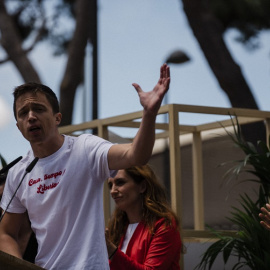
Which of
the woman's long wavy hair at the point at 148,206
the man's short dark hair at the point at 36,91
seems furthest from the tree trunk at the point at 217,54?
the man's short dark hair at the point at 36,91

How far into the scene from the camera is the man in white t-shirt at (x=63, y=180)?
2.88m

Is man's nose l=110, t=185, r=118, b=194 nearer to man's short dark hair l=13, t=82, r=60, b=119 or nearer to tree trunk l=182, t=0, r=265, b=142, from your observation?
man's short dark hair l=13, t=82, r=60, b=119

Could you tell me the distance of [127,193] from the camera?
4742 millimetres

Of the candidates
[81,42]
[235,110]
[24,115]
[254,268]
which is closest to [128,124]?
[235,110]

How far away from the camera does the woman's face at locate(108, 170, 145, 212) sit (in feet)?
15.6

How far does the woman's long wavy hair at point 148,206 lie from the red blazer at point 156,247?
2.4 inches

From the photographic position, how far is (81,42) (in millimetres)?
13125

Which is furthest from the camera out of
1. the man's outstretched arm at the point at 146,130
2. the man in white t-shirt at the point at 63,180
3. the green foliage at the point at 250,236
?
the green foliage at the point at 250,236

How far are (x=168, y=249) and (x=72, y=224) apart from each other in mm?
1669

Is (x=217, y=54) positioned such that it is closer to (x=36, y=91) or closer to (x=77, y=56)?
(x=77, y=56)

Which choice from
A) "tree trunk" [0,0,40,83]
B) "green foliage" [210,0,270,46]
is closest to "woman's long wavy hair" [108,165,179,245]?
"tree trunk" [0,0,40,83]

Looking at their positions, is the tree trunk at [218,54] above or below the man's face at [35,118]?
above

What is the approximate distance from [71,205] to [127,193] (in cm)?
182

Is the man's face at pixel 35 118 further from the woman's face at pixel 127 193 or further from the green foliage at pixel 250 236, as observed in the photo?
the green foliage at pixel 250 236
